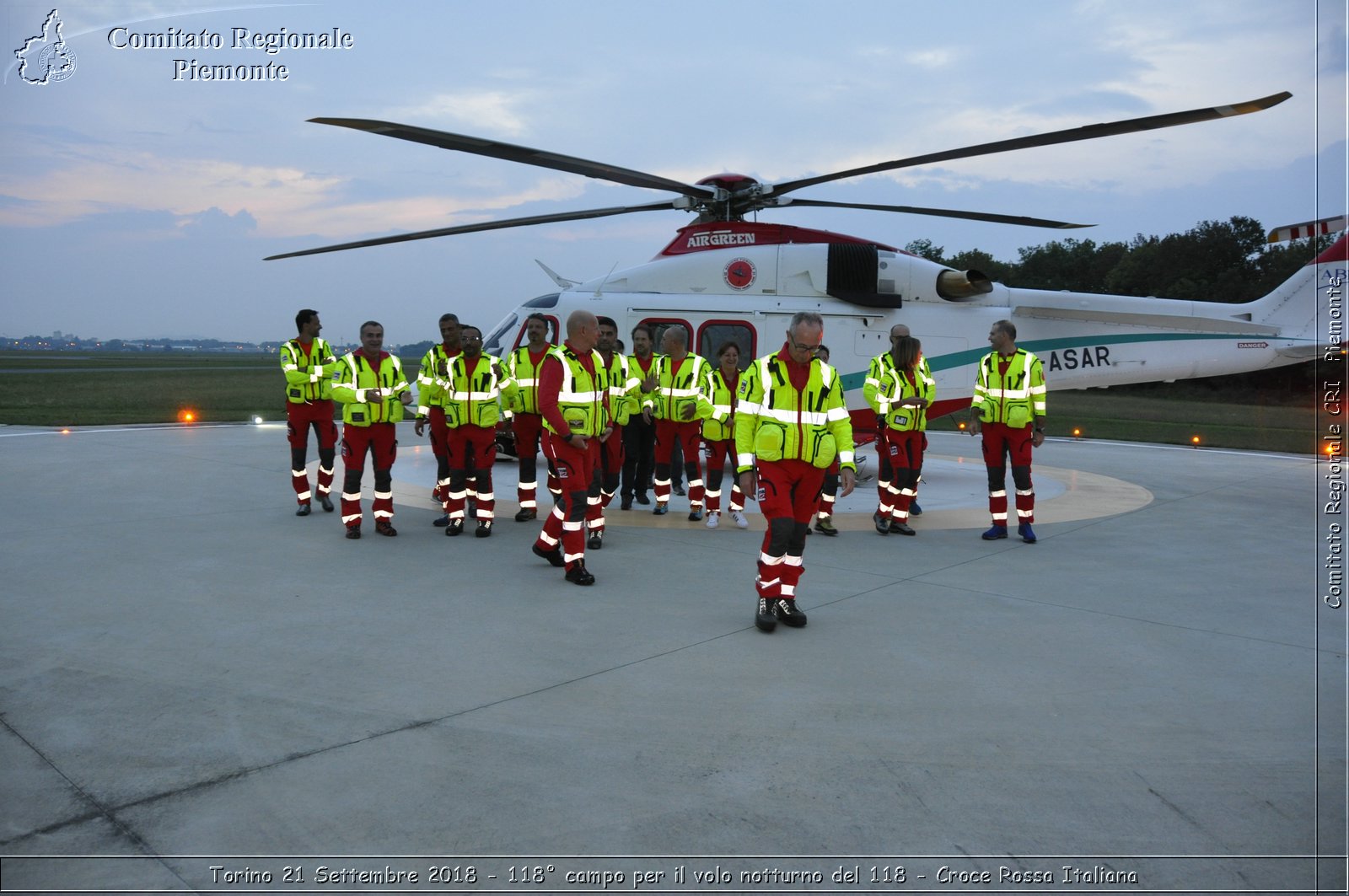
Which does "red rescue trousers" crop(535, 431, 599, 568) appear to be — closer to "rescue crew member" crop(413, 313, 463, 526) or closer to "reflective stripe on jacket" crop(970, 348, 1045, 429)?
"rescue crew member" crop(413, 313, 463, 526)

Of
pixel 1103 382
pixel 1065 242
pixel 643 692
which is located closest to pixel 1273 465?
pixel 1103 382

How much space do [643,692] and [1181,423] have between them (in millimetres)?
24899

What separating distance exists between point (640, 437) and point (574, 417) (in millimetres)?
3609

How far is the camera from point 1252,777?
3701 mm

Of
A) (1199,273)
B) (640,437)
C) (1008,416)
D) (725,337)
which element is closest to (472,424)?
(640,437)

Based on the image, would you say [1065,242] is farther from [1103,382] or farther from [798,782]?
[798,782]

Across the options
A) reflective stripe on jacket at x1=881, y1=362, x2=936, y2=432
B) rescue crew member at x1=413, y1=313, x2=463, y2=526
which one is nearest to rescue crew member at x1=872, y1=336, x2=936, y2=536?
reflective stripe on jacket at x1=881, y1=362, x2=936, y2=432

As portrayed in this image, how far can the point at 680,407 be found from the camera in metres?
9.25

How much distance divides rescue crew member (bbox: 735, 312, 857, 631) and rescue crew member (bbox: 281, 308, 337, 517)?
17.2 feet

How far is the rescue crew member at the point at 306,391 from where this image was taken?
9.09 metres

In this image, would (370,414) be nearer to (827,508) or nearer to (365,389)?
(365,389)

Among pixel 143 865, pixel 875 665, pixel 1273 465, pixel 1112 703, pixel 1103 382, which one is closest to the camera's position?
pixel 143 865

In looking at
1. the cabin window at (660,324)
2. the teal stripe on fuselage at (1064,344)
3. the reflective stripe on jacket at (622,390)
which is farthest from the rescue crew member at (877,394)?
the cabin window at (660,324)

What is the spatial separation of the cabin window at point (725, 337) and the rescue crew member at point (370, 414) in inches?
189
